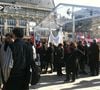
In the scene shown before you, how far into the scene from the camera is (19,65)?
17.2 feet

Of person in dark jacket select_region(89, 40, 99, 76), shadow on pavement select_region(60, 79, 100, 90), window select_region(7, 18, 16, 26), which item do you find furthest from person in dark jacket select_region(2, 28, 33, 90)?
window select_region(7, 18, 16, 26)

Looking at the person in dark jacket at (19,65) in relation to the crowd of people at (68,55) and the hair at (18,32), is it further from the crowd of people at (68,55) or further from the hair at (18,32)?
the crowd of people at (68,55)

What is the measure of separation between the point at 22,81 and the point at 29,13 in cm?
10274

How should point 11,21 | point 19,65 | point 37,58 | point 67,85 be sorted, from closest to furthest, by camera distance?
1. point 19,65
2. point 37,58
3. point 67,85
4. point 11,21

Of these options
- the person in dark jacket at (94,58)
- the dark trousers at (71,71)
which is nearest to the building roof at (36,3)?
the person in dark jacket at (94,58)

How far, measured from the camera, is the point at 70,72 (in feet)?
41.7

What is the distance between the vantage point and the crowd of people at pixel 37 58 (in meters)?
5.25

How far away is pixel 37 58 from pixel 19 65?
4451mm

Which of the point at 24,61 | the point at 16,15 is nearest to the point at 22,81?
the point at 24,61

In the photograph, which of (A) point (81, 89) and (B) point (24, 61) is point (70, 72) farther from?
(B) point (24, 61)

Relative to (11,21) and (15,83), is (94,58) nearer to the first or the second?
(15,83)

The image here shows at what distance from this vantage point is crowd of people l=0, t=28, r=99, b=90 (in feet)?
17.2

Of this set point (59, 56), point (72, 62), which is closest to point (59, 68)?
point (59, 56)

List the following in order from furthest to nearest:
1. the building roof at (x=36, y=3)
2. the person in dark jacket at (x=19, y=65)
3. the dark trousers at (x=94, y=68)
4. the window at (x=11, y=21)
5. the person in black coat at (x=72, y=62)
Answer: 1. the building roof at (x=36, y=3)
2. the window at (x=11, y=21)
3. the dark trousers at (x=94, y=68)
4. the person in black coat at (x=72, y=62)
5. the person in dark jacket at (x=19, y=65)
